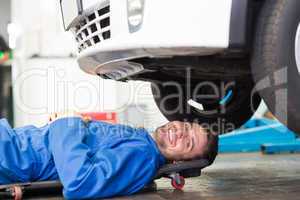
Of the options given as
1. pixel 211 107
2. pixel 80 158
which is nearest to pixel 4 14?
pixel 211 107

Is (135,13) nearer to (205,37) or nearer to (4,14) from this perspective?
(205,37)

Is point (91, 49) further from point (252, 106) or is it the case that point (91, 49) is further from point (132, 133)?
point (252, 106)

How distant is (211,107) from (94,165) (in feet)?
3.73

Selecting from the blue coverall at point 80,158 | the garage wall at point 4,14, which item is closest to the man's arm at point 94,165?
the blue coverall at point 80,158

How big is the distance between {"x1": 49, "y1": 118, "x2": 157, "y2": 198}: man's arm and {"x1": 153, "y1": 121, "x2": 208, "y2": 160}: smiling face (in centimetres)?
16

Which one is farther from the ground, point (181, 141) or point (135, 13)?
point (135, 13)

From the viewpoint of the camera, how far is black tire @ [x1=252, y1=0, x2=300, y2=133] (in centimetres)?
178

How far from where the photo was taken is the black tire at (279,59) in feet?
5.82

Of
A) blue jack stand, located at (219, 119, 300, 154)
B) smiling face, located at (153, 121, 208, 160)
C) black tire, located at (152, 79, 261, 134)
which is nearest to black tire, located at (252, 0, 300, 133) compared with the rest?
smiling face, located at (153, 121, 208, 160)

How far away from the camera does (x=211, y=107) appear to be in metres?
2.95

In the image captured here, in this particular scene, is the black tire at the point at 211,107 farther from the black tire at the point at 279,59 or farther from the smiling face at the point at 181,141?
the black tire at the point at 279,59

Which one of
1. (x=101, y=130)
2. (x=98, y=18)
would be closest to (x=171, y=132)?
(x=101, y=130)

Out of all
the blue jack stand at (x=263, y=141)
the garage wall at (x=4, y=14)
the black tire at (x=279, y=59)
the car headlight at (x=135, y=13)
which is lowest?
the blue jack stand at (x=263, y=141)

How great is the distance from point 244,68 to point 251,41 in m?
0.42
